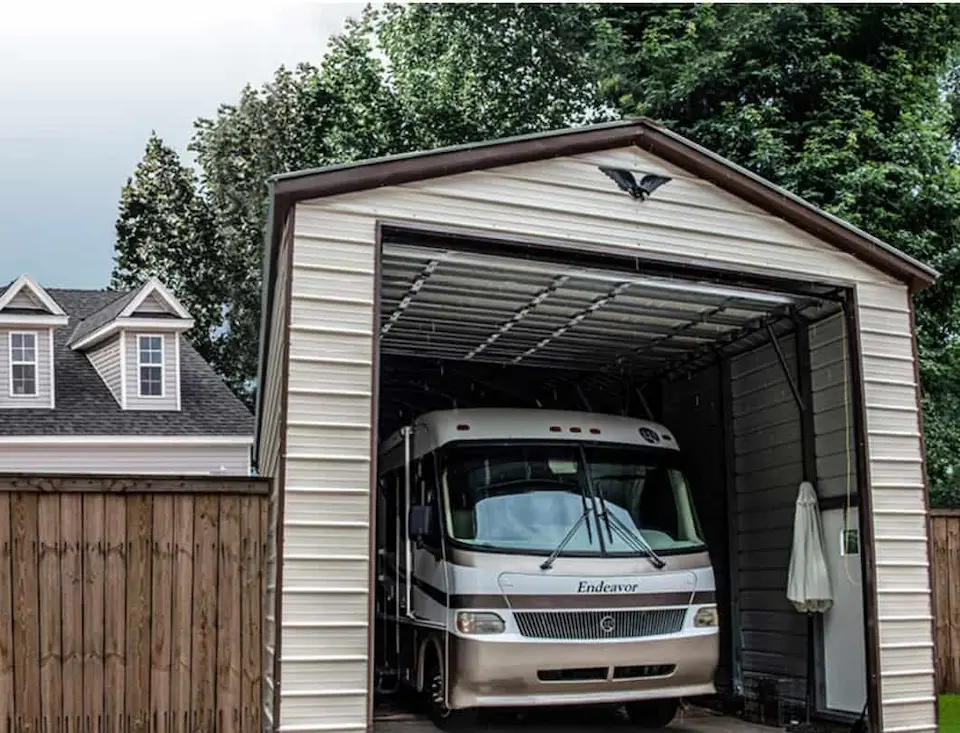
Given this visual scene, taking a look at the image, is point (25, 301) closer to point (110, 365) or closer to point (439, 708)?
point (110, 365)

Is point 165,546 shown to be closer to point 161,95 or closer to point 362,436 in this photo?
point 362,436

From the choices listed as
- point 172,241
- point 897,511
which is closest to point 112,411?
point 172,241

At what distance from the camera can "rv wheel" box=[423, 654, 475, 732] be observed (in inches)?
349

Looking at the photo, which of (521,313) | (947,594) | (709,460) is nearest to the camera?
(521,313)

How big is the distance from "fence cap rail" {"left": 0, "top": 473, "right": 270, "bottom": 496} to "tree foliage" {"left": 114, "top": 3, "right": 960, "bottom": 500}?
12.6 meters

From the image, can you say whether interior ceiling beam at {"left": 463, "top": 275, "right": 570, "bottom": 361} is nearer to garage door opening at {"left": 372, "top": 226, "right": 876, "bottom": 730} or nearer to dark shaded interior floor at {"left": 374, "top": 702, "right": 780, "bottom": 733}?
garage door opening at {"left": 372, "top": 226, "right": 876, "bottom": 730}

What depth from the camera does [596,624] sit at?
28.3ft

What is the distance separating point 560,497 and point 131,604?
10.7 feet

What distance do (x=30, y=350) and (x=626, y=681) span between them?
17.5m

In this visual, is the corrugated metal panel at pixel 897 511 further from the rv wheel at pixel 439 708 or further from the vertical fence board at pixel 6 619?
the vertical fence board at pixel 6 619

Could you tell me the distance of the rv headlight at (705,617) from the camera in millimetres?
9031

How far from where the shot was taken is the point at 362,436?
7695 mm

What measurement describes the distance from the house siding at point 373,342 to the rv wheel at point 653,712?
1676 mm

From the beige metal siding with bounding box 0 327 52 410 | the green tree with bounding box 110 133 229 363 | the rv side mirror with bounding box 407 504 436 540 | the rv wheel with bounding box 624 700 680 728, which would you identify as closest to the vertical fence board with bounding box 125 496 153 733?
the rv side mirror with bounding box 407 504 436 540
